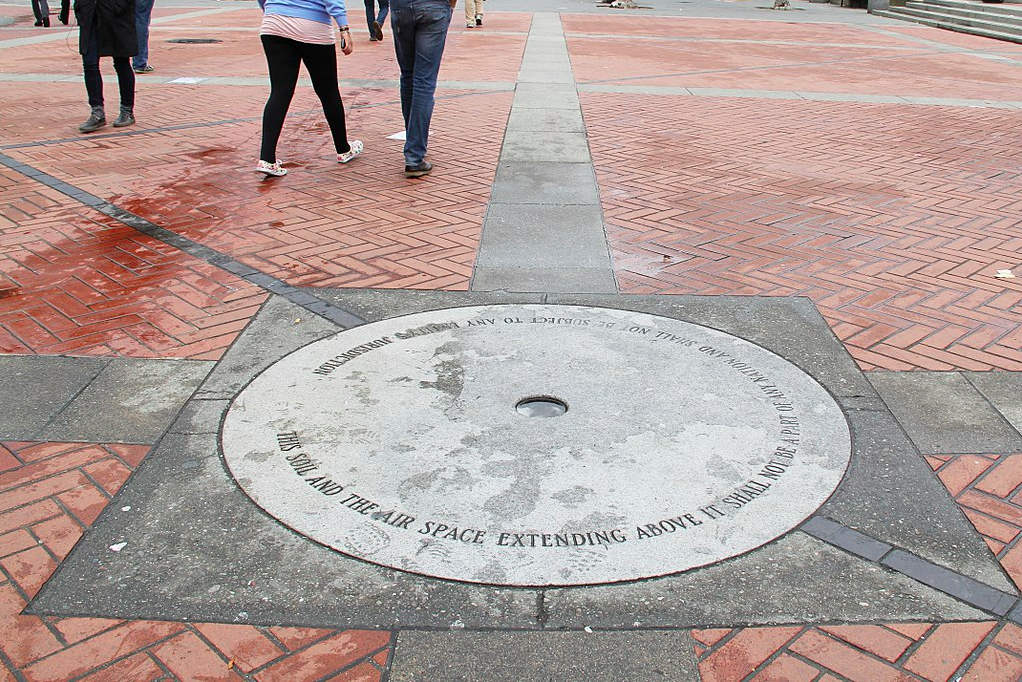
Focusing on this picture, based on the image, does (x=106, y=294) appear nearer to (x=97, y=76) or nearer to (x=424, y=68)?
(x=424, y=68)

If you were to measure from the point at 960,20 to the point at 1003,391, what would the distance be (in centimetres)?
1885

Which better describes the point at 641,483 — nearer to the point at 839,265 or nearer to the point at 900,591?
the point at 900,591

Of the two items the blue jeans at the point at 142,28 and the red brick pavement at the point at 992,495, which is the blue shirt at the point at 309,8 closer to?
the red brick pavement at the point at 992,495

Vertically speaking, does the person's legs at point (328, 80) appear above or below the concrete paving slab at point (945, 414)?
above

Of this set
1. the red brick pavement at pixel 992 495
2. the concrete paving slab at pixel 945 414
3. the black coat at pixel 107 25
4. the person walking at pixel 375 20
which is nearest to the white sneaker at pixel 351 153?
the black coat at pixel 107 25

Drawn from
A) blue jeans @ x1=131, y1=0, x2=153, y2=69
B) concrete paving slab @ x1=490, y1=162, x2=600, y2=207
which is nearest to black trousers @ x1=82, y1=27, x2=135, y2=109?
blue jeans @ x1=131, y1=0, x2=153, y2=69

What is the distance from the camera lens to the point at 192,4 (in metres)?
21.2

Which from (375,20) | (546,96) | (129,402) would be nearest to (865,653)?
(129,402)

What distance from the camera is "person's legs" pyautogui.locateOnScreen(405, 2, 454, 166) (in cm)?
608

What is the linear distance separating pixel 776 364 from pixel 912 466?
782mm

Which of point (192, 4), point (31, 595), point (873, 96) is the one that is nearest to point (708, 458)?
point (31, 595)

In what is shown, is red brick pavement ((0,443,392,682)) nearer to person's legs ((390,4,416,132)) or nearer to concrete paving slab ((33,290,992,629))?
concrete paving slab ((33,290,992,629))

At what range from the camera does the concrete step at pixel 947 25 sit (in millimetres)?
16906

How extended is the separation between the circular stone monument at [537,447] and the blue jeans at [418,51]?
9.58ft
